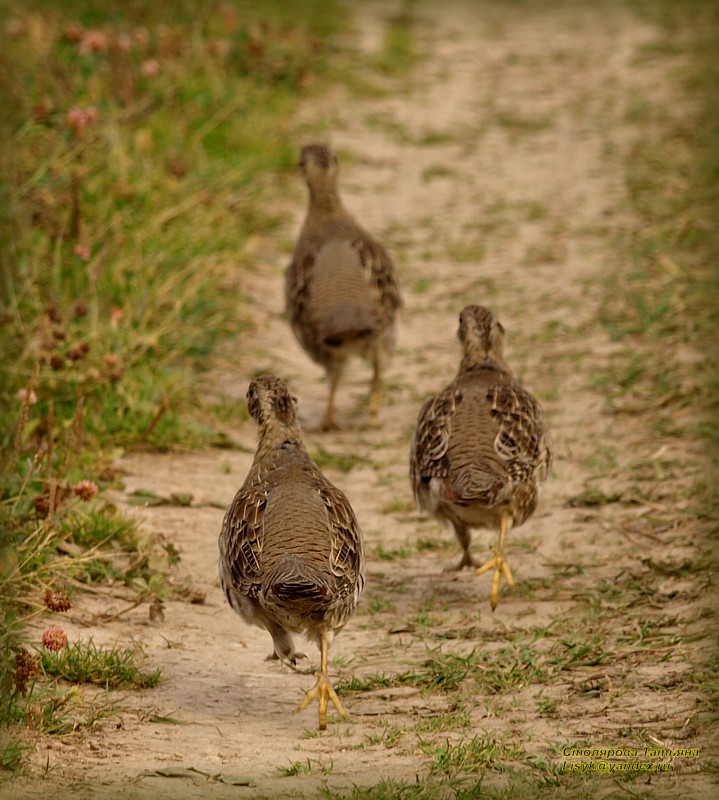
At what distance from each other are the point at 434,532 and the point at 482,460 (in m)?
1.29

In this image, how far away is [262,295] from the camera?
37.3ft

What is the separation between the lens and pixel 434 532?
789 cm

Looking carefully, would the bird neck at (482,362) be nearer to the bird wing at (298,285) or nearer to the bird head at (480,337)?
the bird head at (480,337)

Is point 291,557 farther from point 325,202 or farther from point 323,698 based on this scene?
point 325,202

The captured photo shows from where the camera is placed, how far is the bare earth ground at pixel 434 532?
528 centimetres

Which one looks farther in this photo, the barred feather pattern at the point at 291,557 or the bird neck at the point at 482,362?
the bird neck at the point at 482,362

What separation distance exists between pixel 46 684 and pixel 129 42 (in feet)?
24.8

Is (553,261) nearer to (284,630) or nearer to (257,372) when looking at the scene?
(257,372)

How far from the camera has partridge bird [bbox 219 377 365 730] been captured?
5.49m

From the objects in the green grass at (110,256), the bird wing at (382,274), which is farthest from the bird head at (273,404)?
the bird wing at (382,274)

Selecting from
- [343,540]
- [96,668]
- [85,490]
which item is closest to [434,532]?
[343,540]

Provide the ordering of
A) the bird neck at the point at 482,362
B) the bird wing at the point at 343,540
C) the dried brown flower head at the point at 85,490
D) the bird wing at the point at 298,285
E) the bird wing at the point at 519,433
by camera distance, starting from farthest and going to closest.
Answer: the bird wing at the point at 298,285 < the bird neck at the point at 482,362 < the bird wing at the point at 519,433 < the dried brown flower head at the point at 85,490 < the bird wing at the point at 343,540

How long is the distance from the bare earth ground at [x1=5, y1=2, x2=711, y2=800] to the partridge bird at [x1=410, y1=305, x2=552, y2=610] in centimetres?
38

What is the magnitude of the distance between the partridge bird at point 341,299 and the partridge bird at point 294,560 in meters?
2.78
